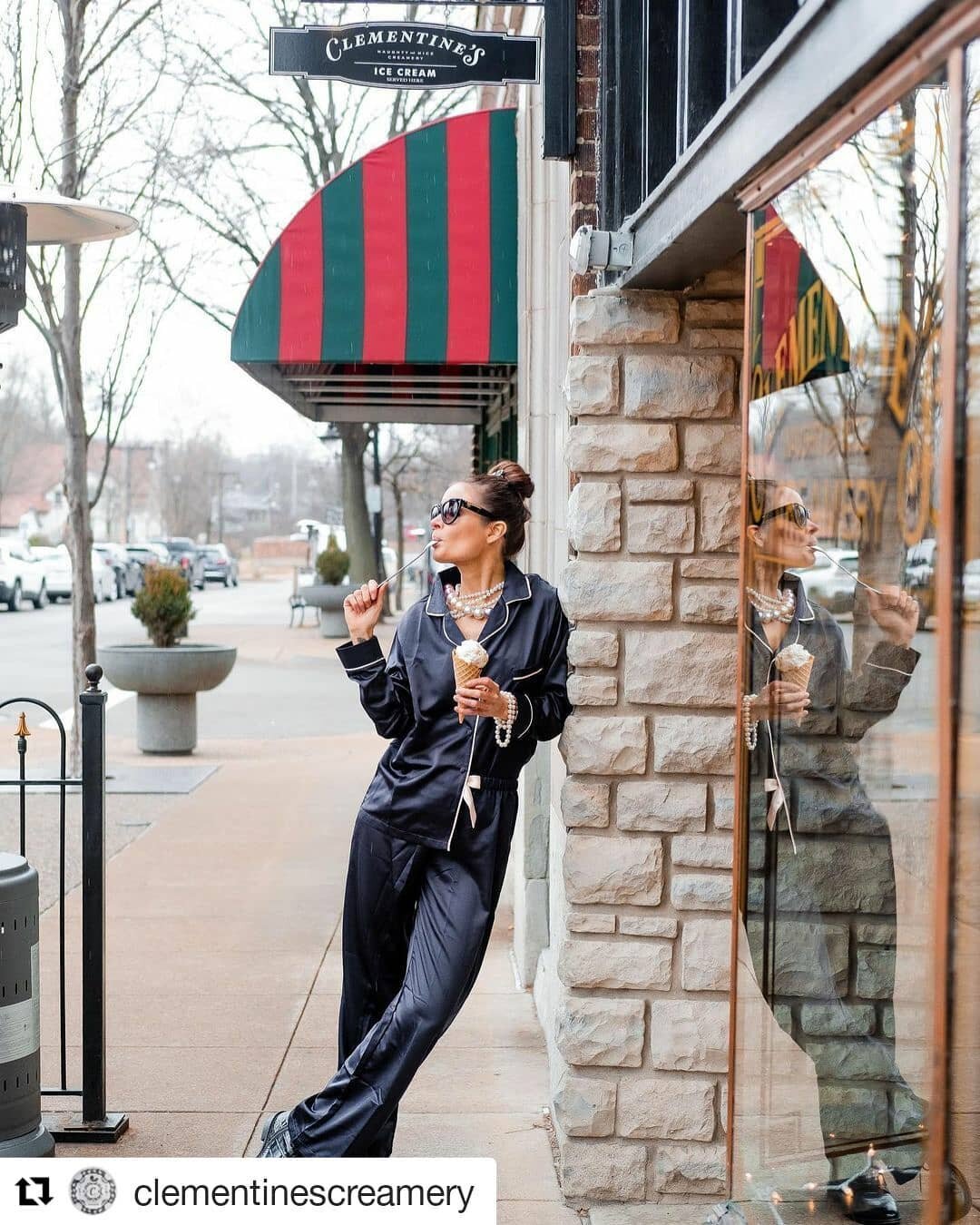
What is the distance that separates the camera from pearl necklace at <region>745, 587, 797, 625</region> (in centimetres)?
312

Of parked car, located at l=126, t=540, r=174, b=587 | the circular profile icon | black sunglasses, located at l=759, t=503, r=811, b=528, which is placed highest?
black sunglasses, located at l=759, t=503, r=811, b=528

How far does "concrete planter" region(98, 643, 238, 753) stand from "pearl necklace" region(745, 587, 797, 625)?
31.4ft

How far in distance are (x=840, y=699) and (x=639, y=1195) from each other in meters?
2.09

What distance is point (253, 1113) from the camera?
488cm

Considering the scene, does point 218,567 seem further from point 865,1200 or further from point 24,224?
point 865,1200

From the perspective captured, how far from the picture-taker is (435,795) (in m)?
3.94

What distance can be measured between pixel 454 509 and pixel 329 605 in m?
23.3

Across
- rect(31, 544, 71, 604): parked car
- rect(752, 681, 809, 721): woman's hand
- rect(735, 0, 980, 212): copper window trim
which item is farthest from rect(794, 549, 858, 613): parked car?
rect(31, 544, 71, 604): parked car

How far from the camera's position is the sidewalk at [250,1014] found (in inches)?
186

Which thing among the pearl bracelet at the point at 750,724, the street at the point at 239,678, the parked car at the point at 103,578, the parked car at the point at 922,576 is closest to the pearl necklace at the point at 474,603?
the pearl bracelet at the point at 750,724

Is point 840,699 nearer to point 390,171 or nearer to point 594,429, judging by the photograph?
point 594,429

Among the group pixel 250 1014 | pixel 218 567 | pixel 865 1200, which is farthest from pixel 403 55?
pixel 218 567

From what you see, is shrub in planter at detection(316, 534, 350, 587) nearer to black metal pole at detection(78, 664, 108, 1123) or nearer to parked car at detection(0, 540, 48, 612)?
parked car at detection(0, 540, 48, 612)

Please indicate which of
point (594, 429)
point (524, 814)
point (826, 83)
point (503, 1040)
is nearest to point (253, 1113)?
point (503, 1040)
